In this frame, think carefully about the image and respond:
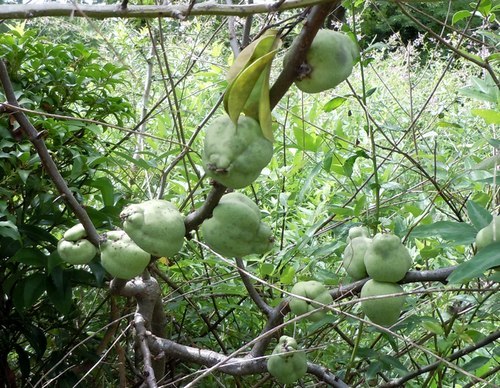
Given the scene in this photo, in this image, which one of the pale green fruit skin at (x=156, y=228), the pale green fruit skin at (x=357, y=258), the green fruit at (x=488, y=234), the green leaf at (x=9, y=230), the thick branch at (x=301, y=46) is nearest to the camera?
the thick branch at (x=301, y=46)

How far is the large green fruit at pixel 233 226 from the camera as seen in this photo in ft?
2.62

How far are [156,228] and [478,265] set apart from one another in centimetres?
36

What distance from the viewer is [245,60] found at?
2.33 feet

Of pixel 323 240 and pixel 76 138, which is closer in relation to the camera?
pixel 76 138

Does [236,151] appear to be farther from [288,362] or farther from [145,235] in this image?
[288,362]

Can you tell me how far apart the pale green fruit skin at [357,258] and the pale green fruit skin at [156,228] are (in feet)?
1.12

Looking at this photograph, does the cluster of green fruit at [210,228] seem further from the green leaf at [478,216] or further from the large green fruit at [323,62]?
the green leaf at [478,216]

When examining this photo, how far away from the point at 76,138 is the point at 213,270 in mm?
466

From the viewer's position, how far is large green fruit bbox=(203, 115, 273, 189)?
0.70m

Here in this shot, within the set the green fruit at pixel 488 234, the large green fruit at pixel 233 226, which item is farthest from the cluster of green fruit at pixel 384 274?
the large green fruit at pixel 233 226

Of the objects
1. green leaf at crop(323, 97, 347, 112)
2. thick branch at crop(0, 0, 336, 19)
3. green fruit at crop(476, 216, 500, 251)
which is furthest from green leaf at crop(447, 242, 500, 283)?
green leaf at crop(323, 97, 347, 112)

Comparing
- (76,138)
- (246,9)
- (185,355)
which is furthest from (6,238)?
(246,9)

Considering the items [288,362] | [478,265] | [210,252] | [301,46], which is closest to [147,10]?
[301,46]

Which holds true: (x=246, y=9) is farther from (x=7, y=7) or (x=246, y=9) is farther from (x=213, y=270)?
(x=213, y=270)
